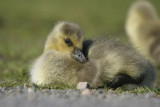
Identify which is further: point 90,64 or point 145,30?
point 145,30

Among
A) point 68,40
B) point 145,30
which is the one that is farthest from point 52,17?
point 68,40

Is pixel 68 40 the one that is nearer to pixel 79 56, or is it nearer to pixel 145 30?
pixel 79 56

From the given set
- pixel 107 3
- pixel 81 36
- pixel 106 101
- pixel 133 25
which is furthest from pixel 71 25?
pixel 107 3

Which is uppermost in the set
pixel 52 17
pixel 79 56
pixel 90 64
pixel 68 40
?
pixel 52 17

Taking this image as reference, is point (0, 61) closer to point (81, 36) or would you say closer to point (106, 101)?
point (81, 36)

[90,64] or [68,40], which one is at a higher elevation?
[68,40]
